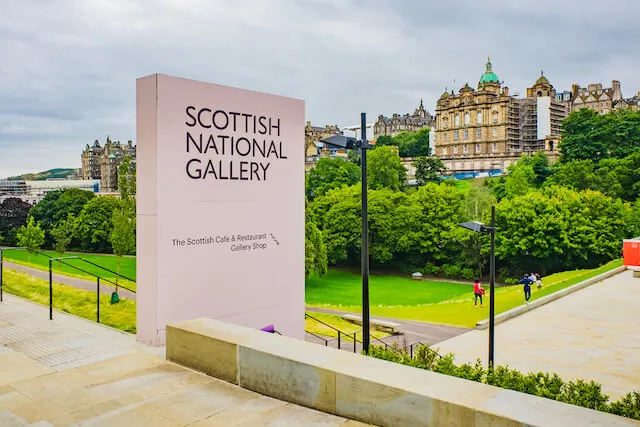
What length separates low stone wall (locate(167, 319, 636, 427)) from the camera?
4965mm

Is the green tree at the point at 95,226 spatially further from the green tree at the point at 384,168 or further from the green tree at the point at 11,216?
the green tree at the point at 384,168

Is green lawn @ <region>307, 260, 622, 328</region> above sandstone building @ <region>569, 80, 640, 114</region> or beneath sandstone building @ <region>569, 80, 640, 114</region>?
beneath

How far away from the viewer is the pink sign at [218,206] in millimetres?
9703

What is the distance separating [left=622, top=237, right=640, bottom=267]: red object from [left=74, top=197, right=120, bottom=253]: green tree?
132 feet

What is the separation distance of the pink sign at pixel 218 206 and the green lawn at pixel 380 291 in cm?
2919

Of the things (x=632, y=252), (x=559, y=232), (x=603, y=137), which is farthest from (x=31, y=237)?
(x=603, y=137)

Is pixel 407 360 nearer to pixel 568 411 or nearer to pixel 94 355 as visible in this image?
pixel 568 411

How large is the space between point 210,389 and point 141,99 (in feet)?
17.1

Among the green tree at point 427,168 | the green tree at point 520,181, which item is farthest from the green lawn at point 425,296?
the green tree at point 427,168

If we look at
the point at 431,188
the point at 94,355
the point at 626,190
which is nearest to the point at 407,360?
the point at 94,355

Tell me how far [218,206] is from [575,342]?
1455cm

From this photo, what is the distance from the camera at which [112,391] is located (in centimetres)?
714

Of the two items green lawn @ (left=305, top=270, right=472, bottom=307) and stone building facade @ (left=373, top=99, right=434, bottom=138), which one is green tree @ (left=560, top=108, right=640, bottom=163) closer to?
green lawn @ (left=305, top=270, right=472, bottom=307)

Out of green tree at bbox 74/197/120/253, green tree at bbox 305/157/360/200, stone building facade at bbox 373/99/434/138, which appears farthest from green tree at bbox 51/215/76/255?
stone building facade at bbox 373/99/434/138
